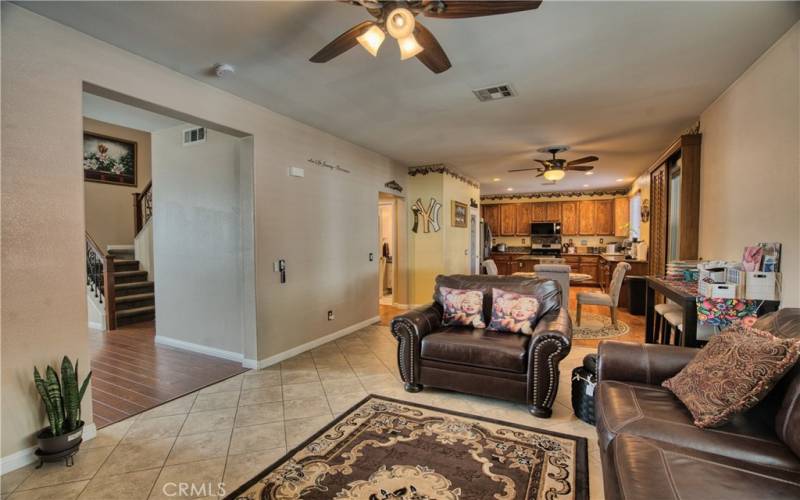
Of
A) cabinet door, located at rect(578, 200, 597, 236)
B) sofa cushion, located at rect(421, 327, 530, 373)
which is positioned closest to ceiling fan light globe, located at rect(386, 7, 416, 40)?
sofa cushion, located at rect(421, 327, 530, 373)

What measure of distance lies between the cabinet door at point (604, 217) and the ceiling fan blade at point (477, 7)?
30.6 feet

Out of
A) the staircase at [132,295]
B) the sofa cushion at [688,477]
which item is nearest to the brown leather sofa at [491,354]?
the sofa cushion at [688,477]

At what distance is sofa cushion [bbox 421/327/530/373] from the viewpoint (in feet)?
8.93

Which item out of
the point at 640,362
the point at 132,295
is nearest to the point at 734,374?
the point at 640,362

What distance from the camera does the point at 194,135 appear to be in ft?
13.6

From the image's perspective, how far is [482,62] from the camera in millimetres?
2783

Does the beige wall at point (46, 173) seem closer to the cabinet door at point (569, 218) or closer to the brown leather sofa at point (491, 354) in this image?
the brown leather sofa at point (491, 354)

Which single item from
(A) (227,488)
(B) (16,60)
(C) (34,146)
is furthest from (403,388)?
(B) (16,60)

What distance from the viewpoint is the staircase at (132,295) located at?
18.1 ft

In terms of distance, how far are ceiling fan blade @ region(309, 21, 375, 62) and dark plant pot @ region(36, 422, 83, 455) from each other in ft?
8.53

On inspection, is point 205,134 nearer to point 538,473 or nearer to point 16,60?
point 16,60

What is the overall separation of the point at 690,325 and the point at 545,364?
120cm

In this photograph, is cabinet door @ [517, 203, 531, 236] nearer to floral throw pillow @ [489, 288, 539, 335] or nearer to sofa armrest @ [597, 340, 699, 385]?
floral throw pillow @ [489, 288, 539, 335]

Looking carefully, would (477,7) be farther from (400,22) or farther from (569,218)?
(569,218)
